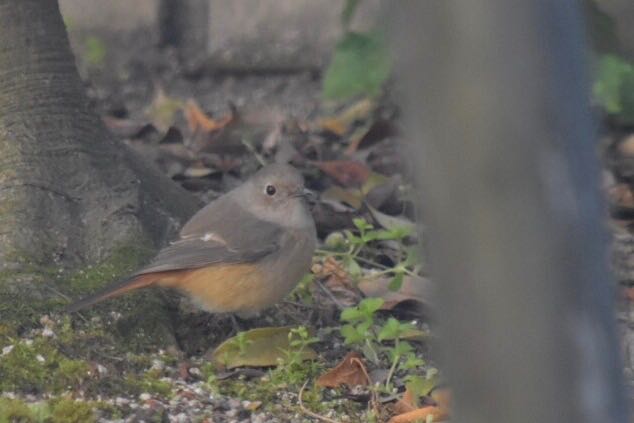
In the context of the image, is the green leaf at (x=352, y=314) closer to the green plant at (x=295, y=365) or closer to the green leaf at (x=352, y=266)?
the green plant at (x=295, y=365)

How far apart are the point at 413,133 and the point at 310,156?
212 inches

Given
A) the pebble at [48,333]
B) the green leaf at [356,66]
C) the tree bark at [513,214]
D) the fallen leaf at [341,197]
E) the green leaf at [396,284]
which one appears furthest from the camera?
the green leaf at [356,66]

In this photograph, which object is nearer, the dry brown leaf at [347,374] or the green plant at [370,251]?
the dry brown leaf at [347,374]

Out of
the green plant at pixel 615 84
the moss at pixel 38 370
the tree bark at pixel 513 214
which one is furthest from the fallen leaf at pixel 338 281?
the tree bark at pixel 513 214

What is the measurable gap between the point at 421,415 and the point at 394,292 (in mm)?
1143

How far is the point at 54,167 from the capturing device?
468cm

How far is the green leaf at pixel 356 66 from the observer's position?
638 cm

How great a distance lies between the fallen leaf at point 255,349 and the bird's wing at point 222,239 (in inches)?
16.6

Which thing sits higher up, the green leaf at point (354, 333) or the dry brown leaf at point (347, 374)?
the green leaf at point (354, 333)

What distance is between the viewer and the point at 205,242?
4.76 meters

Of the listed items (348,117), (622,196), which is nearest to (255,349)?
(622,196)

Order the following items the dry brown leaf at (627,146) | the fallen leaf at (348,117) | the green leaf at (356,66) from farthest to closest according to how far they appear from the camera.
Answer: the fallen leaf at (348,117)
the dry brown leaf at (627,146)
the green leaf at (356,66)

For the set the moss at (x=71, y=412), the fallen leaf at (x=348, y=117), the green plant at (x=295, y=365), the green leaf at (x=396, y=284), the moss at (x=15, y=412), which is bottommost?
the fallen leaf at (x=348, y=117)

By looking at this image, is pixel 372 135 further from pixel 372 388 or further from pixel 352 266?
pixel 372 388
